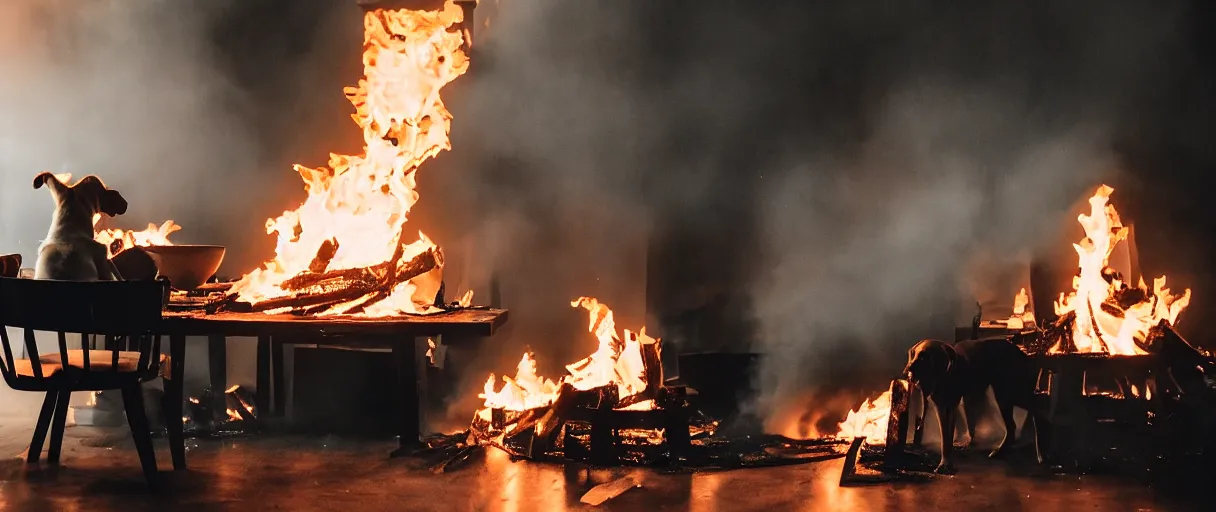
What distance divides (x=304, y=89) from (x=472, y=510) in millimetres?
3710

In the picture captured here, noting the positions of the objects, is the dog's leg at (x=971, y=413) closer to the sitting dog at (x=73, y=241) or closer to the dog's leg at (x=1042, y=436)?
the dog's leg at (x=1042, y=436)

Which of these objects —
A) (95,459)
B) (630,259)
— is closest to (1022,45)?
(630,259)

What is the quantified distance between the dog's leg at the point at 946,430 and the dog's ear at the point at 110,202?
412 centimetres

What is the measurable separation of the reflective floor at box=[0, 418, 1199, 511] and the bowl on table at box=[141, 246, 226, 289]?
97 centimetres

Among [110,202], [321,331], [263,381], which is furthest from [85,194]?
[263,381]

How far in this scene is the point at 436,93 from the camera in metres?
6.16

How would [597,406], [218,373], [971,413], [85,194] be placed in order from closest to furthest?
[85,194] → [597,406] → [971,413] → [218,373]

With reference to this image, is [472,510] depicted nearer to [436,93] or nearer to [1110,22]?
[436,93]

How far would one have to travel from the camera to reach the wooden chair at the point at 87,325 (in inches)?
181

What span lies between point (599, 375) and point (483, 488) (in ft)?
4.08

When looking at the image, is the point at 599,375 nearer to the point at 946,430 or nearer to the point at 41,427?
the point at 946,430

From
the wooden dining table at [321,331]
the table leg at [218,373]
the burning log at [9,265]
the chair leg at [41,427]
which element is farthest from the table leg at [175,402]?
the table leg at [218,373]

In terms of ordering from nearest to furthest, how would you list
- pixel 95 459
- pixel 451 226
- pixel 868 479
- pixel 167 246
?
pixel 868 479 < pixel 95 459 < pixel 167 246 < pixel 451 226

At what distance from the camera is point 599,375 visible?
5.96 meters
